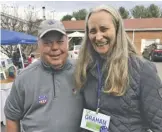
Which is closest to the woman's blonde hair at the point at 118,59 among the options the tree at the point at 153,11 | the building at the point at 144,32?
the building at the point at 144,32

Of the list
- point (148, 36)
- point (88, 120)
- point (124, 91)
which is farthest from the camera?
point (148, 36)

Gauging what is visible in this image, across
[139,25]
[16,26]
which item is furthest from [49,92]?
[139,25]

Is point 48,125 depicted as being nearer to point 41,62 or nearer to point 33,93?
point 33,93

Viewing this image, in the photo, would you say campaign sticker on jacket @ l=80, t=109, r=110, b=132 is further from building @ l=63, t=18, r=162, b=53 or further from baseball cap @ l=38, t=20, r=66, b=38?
building @ l=63, t=18, r=162, b=53

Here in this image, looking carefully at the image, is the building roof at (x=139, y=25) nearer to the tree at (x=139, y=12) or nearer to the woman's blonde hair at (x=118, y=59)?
the tree at (x=139, y=12)

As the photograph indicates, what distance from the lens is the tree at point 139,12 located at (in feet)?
209

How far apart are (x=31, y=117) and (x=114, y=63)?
2.34 feet

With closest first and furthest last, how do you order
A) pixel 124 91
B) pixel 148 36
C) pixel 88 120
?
pixel 124 91
pixel 88 120
pixel 148 36

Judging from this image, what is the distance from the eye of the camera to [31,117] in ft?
6.95

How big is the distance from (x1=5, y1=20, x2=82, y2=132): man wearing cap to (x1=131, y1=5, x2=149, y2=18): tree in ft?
209

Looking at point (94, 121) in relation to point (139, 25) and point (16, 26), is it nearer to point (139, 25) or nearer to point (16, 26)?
point (16, 26)

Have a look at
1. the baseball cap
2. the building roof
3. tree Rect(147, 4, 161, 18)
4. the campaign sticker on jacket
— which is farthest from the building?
the campaign sticker on jacket

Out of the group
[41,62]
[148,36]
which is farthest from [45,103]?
[148,36]

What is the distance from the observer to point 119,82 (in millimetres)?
1890
